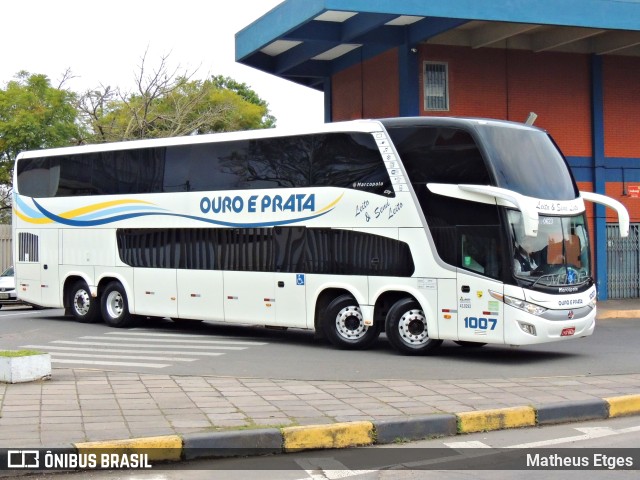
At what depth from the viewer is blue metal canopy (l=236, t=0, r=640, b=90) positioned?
20953 mm

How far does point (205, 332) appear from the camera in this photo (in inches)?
772

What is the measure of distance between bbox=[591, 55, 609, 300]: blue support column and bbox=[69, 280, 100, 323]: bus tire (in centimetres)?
1408

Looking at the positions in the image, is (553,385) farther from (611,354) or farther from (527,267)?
(611,354)

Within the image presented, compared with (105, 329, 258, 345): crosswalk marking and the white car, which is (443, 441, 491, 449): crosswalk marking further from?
the white car

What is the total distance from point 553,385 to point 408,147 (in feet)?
17.3

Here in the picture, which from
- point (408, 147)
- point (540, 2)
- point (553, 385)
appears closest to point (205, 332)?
point (408, 147)

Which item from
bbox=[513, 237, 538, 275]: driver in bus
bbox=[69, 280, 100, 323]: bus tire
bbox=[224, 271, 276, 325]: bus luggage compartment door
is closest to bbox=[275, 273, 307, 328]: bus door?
bbox=[224, 271, 276, 325]: bus luggage compartment door

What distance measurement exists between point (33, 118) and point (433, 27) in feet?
71.1

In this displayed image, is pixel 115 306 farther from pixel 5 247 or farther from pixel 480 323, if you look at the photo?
pixel 5 247

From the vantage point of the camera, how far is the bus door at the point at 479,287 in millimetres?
13938

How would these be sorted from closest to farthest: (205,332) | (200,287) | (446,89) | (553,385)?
(553,385) → (200,287) → (205,332) → (446,89)

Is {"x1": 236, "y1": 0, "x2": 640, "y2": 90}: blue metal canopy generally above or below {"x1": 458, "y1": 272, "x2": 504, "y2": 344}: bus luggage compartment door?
above

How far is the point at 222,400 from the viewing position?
981 centimetres

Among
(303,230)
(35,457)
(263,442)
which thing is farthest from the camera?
(303,230)
